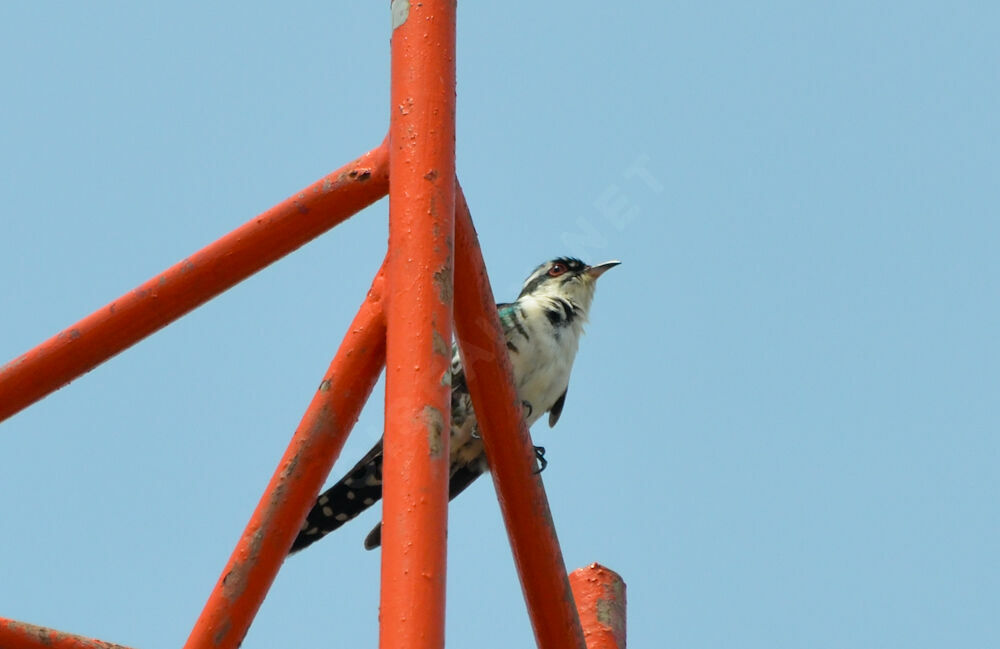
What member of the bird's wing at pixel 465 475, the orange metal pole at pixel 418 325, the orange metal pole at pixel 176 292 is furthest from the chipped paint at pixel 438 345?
the bird's wing at pixel 465 475

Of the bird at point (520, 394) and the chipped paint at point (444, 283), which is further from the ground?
the bird at point (520, 394)

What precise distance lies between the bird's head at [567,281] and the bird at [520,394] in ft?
0.04

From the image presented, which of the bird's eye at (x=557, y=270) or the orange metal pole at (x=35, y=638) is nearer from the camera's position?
the orange metal pole at (x=35, y=638)

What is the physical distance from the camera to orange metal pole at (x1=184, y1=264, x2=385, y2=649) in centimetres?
322

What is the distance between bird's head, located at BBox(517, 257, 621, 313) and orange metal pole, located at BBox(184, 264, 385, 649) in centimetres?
429

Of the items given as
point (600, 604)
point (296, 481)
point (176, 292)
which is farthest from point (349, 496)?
point (296, 481)

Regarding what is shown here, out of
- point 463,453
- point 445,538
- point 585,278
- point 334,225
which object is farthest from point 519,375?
point 445,538

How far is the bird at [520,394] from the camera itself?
6.52 m

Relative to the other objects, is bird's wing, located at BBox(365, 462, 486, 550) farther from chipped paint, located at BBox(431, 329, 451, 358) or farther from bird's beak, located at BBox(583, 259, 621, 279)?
chipped paint, located at BBox(431, 329, 451, 358)

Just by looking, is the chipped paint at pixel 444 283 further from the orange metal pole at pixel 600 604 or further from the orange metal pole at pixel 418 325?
the orange metal pole at pixel 600 604

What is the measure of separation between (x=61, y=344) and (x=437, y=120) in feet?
3.55

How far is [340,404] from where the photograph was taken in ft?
10.8

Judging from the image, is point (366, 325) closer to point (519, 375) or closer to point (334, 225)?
point (334, 225)

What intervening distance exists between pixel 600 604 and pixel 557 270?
12.2ft
